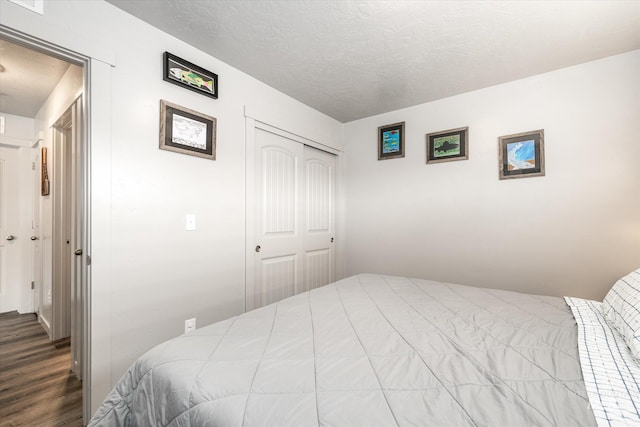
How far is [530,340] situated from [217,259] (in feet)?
6.34

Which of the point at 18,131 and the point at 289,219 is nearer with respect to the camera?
the point at 289,219

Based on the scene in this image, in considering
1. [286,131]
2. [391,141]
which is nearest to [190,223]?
[286,131]

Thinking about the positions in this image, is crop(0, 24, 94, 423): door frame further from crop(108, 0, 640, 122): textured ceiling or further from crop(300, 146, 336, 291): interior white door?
crop(300, 146, 336, 291): interior white door

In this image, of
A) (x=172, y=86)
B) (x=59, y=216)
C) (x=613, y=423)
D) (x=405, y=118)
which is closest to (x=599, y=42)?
(x=405, y=118)

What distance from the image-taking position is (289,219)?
289 cm

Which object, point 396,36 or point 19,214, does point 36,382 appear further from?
point 396,36

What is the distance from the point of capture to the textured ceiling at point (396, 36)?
5.36 feet

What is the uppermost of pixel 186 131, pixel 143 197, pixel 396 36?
pixel 396 36

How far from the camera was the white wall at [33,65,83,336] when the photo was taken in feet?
8.18

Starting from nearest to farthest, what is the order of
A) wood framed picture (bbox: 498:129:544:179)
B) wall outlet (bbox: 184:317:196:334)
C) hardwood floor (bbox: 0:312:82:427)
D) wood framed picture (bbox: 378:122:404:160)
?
hardwood floor (bbox: 0:312:82:427)
wall outlet (bbox: 184:317:196:334)
wood framed picture (bbox: 498:129:544:179)
wood framed picture (bbox: 378:122:404:160)

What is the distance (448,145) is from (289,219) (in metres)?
1.75

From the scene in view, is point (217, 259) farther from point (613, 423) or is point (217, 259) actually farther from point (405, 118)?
point (405, 118)

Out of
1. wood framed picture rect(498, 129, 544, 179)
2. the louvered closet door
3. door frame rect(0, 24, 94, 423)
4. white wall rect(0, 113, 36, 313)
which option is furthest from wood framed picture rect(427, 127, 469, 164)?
white wall rect(0, 113, 36, 313)

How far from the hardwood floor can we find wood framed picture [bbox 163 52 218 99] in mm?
2179
